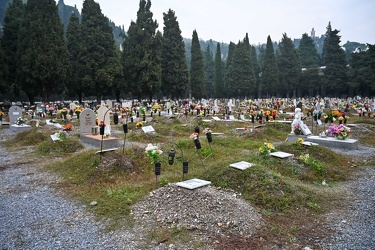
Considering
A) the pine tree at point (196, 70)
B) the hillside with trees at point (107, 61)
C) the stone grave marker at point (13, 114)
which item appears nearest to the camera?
the stone grave marker at point (13, 114)

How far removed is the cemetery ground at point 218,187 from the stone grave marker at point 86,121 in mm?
1354

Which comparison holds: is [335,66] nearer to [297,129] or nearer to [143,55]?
[143,55]

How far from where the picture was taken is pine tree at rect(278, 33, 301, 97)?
64.5 metres

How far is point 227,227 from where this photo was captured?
17.7 feet

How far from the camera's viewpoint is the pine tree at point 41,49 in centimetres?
3397

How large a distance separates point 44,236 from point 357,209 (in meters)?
6.67

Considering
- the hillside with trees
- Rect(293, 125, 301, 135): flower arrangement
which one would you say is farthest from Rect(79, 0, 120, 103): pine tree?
Rect(293, 125, 301, 135): flower arrangement

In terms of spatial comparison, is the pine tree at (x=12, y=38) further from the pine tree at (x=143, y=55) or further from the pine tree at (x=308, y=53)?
the pine tree at (x=308, y=53)

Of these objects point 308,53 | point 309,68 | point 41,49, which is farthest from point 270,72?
point 41,49

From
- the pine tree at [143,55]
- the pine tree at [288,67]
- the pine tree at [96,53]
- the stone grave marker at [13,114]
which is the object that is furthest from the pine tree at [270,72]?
the stone grave marker at [13,114]

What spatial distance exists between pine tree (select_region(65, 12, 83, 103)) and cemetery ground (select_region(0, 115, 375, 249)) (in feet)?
91.6

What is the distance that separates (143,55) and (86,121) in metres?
29.1

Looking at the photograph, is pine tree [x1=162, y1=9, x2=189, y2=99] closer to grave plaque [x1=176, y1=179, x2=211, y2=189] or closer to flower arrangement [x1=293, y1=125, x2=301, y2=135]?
flower arrangement [x1=293, y1=125, x2=301, y2=135]

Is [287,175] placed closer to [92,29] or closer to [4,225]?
[4,225]
